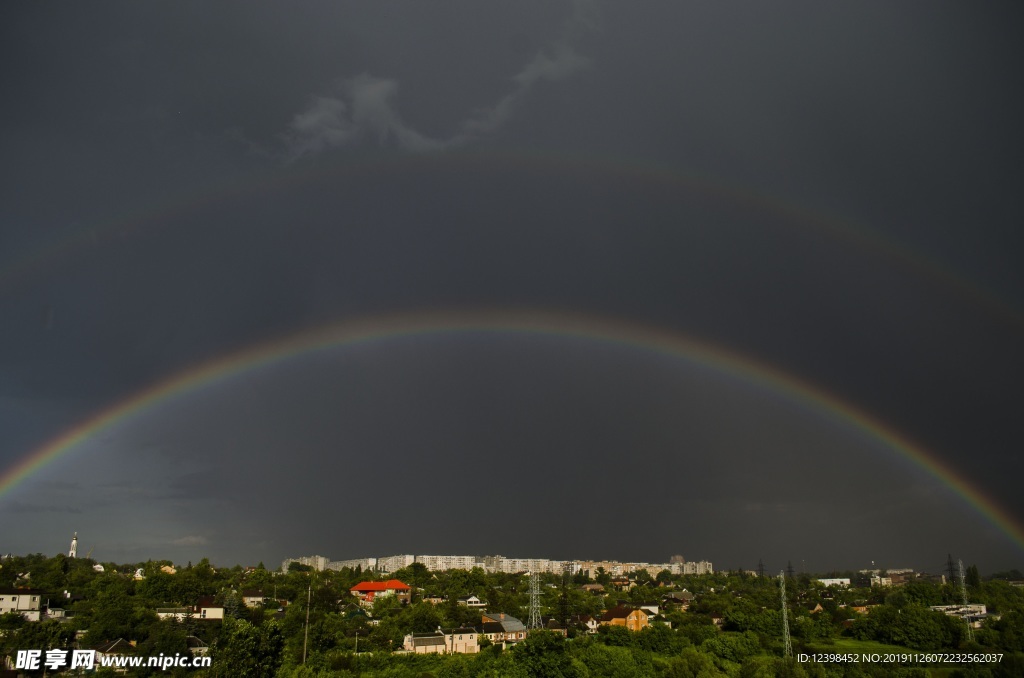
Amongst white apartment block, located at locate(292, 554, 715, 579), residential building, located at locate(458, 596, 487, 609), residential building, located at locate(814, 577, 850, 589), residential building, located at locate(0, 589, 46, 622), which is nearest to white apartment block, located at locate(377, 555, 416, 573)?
white apartment block, located at locate(292, 554, 715, 579)

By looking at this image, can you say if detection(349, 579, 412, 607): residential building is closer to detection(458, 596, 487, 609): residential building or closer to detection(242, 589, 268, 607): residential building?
detection(458, 596, 487, 609): residential building

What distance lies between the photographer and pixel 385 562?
16112 centimetres

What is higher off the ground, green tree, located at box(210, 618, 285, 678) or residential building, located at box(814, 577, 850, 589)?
green tree, located at box(210, 618, 285, 678)

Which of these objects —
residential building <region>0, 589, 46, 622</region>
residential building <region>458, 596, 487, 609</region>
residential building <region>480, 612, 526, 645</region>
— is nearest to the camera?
residential building <region>0, 589, 46, 622</region>

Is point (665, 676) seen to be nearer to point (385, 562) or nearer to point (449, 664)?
point (449, 664)

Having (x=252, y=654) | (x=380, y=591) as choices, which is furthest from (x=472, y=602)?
(x=252, y=654)

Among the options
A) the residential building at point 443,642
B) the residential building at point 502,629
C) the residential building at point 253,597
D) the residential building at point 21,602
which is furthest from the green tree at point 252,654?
the residential building at point 253,597

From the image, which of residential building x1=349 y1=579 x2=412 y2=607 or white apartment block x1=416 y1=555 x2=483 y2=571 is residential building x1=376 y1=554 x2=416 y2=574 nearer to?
white apartment block x1=416 y1=555 x2=483 y2=571

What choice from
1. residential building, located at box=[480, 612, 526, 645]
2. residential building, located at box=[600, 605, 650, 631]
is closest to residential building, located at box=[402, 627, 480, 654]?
residential building, located at box=[480, 612, 526, 645]

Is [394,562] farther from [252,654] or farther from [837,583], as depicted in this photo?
[252,654]

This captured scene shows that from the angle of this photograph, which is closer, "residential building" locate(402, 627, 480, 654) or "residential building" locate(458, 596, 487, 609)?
"residential building" locate(402, 627, 480, 654)

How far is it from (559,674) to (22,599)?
2887cm

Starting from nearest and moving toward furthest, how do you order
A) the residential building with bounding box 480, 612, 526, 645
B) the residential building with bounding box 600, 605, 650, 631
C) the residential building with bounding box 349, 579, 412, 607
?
the residential building with bounding box 480, 612, 526, 645 → the residential building with bounding box 600, 605, 650, 631 → the residential building with bounding box 349, 579, 412, 607

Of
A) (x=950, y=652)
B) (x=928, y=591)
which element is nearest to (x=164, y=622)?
(x=950, y=652)
